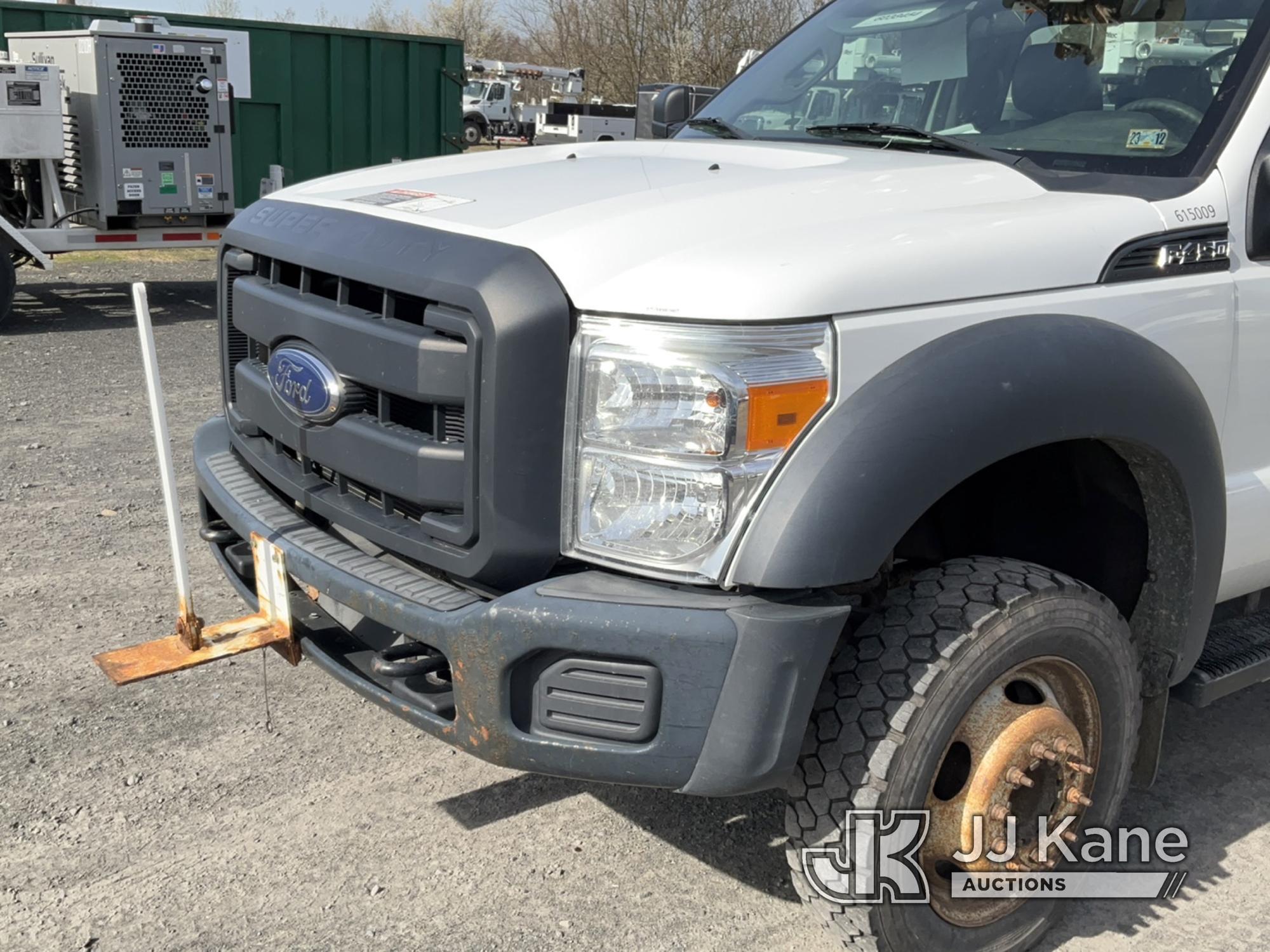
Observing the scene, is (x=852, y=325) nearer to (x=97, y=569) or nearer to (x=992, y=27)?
(x=992, y=27)

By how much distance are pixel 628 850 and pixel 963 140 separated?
6.50 ft

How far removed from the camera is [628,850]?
10.3 feet

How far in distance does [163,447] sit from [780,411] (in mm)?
1468

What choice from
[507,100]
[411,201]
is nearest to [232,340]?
[411,201]

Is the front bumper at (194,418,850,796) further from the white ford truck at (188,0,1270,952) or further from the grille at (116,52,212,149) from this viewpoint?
the grille at (116,52,212,149)

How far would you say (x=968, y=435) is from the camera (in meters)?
2.30

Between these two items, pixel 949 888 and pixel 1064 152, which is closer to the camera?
pixel 949 888

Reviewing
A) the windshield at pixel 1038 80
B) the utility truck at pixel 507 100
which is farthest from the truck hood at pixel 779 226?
the utility truck at pixel 507 100

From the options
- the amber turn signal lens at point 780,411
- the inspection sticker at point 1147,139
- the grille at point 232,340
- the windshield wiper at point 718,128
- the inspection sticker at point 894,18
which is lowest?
the grille at point 232,340

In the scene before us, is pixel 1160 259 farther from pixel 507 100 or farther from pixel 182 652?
pixel 507 100

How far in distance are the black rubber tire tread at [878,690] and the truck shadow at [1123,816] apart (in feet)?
1.69

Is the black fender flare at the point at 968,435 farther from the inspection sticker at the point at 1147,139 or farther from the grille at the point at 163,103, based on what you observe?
the grille at the point at 163,103

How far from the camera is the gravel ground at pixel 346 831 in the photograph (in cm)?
281

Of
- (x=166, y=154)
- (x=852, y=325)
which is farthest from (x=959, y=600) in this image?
(x=166, y=154)
